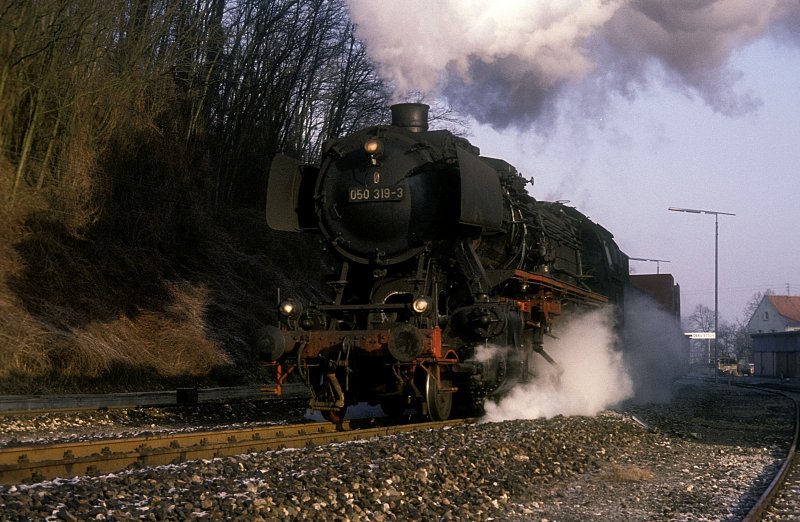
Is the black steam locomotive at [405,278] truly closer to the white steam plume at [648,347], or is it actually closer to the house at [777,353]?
the white steam plume at [648,347]

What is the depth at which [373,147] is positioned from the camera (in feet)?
34.5

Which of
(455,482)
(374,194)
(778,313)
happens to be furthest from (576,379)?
(778,313)

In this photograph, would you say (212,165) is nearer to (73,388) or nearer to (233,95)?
(233,95)

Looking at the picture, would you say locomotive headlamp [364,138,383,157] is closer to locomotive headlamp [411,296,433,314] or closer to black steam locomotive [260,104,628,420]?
black steam locomotive [260,104,628,420]

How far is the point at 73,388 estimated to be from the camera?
45.9ft

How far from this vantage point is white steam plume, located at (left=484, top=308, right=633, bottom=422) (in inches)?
472

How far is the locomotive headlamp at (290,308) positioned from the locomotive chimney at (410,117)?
278cm

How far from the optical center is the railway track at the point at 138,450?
598cm

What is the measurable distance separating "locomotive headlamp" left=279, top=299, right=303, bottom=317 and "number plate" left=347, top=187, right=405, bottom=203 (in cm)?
148

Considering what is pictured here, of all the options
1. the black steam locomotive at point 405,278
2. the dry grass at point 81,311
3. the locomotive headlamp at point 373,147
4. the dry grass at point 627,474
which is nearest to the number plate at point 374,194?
the black steam locomotive at point 405,278

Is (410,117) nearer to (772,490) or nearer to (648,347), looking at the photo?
(772,490)

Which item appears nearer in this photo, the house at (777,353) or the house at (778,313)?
the house at (777,353)

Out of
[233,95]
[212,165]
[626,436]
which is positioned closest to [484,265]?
[626,436]

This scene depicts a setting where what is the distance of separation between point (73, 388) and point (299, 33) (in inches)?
728
